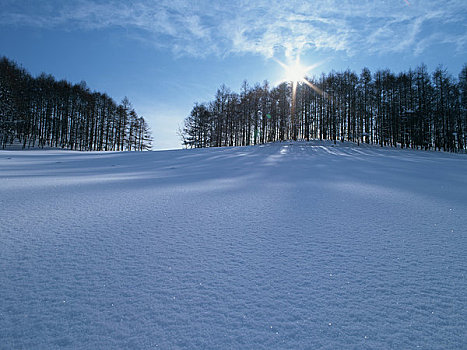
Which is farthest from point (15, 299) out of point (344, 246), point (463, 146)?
point (463, 146)

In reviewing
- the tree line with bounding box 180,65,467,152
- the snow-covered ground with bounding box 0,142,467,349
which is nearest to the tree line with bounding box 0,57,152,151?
the tree line with bounding box 180,65,467,152

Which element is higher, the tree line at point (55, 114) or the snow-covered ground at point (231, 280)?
the tree line at point (55, 114)

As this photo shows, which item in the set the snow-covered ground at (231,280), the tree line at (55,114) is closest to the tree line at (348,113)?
the tree line at (55,114)

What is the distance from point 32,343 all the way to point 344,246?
1.71 m

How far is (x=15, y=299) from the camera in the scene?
2.98 ft

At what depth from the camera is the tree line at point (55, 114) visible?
22.4 meters

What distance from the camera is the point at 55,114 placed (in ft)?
90.3

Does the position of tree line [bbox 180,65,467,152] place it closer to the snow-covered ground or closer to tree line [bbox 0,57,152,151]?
tree line [bbox 0,57,152,151]

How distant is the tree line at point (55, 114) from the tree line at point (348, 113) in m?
12.1

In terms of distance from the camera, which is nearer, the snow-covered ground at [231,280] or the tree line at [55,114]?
the snow-covered ground at [231,280]

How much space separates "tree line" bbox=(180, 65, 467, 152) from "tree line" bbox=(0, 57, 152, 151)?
12.1 metres

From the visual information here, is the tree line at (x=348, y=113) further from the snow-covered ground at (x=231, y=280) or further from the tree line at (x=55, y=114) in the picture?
the snow-covered ground at (x=231, y=280)

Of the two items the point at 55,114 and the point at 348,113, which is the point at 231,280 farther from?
the point at 55,114

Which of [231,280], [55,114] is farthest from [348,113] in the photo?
[55,114]
